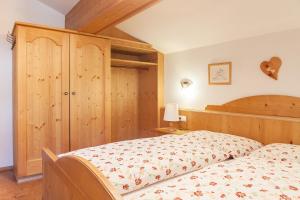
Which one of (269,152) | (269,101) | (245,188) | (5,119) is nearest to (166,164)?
(245,188)

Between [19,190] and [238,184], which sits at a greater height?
[238,184]

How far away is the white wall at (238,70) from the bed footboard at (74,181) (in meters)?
2.14

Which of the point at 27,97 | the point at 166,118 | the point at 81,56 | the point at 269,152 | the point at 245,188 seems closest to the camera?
the point at 245,188

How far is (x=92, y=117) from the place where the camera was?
10.1 ft

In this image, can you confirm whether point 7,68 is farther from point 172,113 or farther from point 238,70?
point 238,70

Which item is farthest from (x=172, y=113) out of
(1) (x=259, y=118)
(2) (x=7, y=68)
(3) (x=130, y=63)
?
(2) (x=7, y=68)

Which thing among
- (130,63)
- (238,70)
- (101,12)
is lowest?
(238,70)

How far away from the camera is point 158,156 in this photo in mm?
1815

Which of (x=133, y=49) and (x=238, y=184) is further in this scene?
(x=133, y=49)

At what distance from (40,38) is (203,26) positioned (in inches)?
76.3

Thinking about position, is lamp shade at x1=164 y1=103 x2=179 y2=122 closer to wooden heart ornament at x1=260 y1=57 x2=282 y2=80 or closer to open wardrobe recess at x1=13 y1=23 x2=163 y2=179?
open wardrobe recess at x1=13 y1=23 x2=163 y2=179

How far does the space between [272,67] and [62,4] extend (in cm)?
279

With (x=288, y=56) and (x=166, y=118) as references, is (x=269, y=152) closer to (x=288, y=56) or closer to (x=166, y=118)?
(x=288, y=56)

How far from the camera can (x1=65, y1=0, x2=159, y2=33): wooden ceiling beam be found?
83.0 inches
